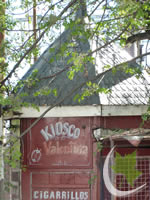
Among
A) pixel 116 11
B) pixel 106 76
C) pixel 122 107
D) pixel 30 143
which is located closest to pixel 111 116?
pixel 122 107

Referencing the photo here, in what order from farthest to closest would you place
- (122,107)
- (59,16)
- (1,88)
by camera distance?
Result: (122,107)
(1,88)
(59,16)

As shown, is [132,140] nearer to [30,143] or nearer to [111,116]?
[111,116]

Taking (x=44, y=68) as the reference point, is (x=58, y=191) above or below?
below

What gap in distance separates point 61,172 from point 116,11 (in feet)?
14.2

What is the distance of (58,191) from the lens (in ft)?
40.3

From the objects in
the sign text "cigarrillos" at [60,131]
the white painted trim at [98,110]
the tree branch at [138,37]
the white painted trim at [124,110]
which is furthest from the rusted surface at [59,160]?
the tree branch at [138,37]

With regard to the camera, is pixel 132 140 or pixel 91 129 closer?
pixel 132 140

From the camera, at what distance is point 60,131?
12.4 metres

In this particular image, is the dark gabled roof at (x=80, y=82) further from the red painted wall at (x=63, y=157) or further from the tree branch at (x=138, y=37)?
the tree branch at (x=138, y=37)

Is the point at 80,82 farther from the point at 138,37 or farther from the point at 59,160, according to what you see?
the point at 138,37

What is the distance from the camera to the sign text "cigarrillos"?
40.5 feet

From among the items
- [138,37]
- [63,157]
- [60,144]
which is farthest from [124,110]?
[138,37]

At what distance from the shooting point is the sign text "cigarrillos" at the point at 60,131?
40.5 ft

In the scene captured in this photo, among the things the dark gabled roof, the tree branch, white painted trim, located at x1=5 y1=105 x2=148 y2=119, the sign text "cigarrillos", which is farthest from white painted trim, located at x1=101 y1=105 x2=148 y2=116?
the tree branch
